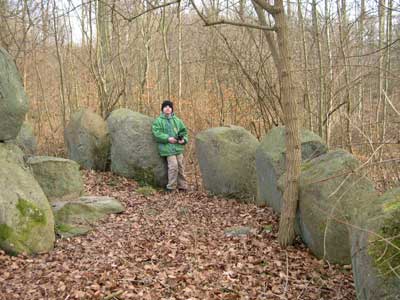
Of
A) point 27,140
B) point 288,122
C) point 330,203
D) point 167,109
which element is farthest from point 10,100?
point 330,203

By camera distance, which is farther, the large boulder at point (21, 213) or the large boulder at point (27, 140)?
the large boulder at point (27, 140)

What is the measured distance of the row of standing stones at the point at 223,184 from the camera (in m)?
3.37

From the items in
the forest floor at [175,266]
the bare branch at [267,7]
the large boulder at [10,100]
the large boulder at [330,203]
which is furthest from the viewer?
the large boulder at [10,100]

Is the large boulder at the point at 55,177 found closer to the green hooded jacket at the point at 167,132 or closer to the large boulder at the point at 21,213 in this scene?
the large boulder at the point at 21,213

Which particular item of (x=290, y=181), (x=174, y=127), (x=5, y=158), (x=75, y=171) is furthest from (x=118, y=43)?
(x=290, y=181)

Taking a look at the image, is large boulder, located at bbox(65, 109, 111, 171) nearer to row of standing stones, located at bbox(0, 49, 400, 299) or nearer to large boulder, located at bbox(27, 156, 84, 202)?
row of standing stones, located at bbox(0, 49, 400, 299)

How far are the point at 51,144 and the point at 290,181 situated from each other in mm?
7944

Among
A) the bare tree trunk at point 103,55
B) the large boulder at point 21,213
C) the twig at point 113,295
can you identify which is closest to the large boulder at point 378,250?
the twig at point 113,295

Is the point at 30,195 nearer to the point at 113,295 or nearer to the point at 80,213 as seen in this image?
the point at 80,213

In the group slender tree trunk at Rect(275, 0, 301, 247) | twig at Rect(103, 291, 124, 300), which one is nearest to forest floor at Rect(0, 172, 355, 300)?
twig at Rect(103, 291, 124, 300)

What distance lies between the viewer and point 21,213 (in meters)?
5.33

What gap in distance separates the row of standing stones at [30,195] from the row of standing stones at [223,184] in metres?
0.01

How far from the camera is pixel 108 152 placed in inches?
381

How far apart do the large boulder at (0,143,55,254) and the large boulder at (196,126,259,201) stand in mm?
3325
